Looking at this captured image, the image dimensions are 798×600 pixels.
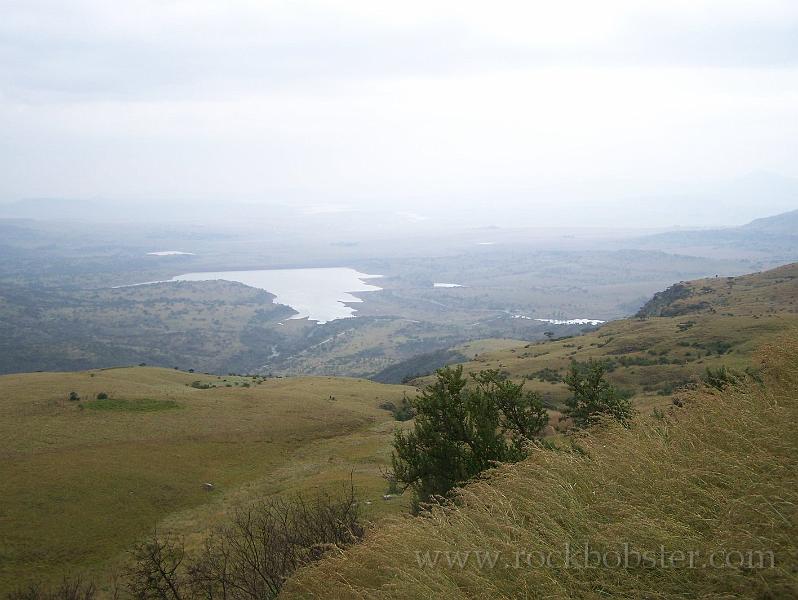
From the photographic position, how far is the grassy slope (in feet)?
62.6

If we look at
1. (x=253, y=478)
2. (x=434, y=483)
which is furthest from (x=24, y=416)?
(x=434, y=483)

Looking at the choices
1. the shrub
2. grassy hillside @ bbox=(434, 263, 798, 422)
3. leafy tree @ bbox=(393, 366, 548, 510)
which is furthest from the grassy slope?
grassy hillside @ bbox=(434, 263, 798, 422)

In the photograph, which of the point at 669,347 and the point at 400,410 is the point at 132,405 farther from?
the point at 669,347

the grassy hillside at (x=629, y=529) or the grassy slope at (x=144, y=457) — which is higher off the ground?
the grassy hillside at (x=629, y=529)

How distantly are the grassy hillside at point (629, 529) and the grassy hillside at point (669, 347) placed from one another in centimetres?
1924

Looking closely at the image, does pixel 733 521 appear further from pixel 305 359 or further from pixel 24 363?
pixel 305 359

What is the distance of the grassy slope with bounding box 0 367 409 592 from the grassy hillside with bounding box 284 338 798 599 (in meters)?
11.1

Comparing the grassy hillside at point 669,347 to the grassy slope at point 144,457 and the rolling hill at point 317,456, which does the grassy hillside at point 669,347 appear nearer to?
the rolling hill at point 317,456

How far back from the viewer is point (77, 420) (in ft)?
97.7

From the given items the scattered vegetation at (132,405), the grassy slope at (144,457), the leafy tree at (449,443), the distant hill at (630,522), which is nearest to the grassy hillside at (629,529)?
the distant hill at (630,522)

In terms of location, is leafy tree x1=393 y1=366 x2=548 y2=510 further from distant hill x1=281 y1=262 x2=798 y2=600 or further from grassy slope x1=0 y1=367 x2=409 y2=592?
grassy slope x1=0 y1=367 x2=409 y2=592

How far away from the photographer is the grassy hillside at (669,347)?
38.7 m

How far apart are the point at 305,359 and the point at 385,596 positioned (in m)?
127

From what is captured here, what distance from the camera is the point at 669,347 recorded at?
49.4 metres
